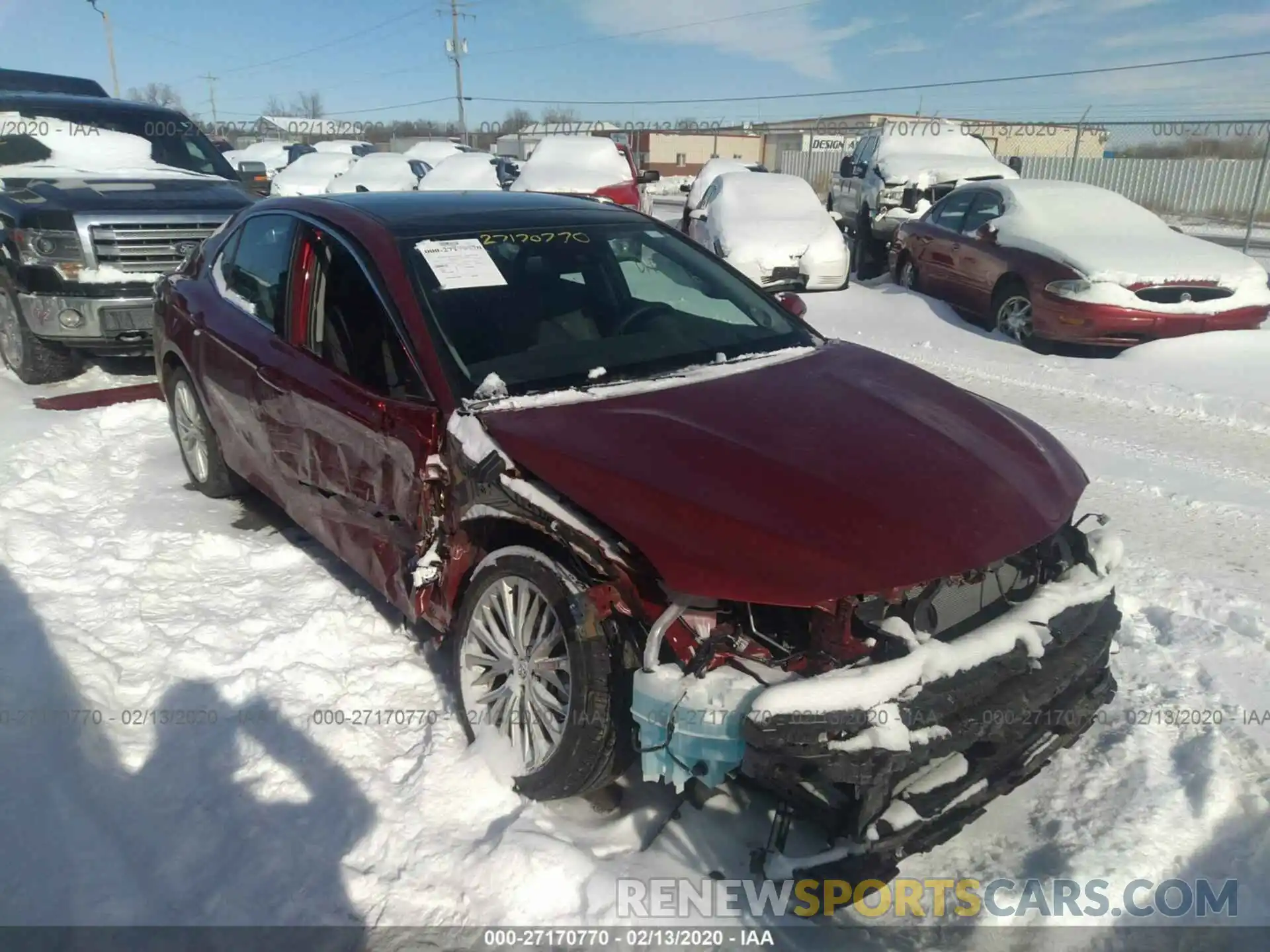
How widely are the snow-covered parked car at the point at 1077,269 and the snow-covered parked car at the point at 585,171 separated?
530 cm

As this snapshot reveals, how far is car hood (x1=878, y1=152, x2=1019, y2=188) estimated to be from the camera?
45.9ft

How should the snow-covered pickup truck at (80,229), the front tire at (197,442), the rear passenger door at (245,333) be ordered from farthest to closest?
the snow-covered pickup truck at (80,229) < the front tire at (197,442) < the rear passenger door at (245,333)

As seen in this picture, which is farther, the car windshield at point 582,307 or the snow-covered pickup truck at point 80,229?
the snow-covered pickup truck at point 80,229

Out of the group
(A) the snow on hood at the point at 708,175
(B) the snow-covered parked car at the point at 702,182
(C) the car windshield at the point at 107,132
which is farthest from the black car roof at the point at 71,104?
(A) the snow on hood at the point at 708,175

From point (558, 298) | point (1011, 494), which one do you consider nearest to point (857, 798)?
point (1011, 494)

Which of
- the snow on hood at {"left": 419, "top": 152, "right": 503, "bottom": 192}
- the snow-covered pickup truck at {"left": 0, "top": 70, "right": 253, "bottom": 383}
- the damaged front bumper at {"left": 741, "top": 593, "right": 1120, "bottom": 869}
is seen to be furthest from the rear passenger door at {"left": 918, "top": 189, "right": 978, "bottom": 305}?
the snow on hood at {"left": 419, "top": 152, "right": 503, "bottom": 192}

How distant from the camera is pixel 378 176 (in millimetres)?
19922

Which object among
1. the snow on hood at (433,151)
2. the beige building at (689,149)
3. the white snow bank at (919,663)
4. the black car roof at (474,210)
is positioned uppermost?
the beige building at (689,149)

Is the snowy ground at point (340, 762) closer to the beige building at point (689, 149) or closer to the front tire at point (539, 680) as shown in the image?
the front tire at point (539, 680)

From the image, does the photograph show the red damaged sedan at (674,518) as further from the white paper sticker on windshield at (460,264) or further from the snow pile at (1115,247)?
the snow pile at (1115,247)

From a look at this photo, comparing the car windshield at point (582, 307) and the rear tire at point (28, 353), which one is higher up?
the car windshield at point (582, 307)

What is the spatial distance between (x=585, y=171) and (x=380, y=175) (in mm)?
7678

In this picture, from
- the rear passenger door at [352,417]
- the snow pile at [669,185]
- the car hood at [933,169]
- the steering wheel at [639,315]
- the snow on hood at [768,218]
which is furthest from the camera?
the snow pile at [669,185]

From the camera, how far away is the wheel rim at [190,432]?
493 centimetres
